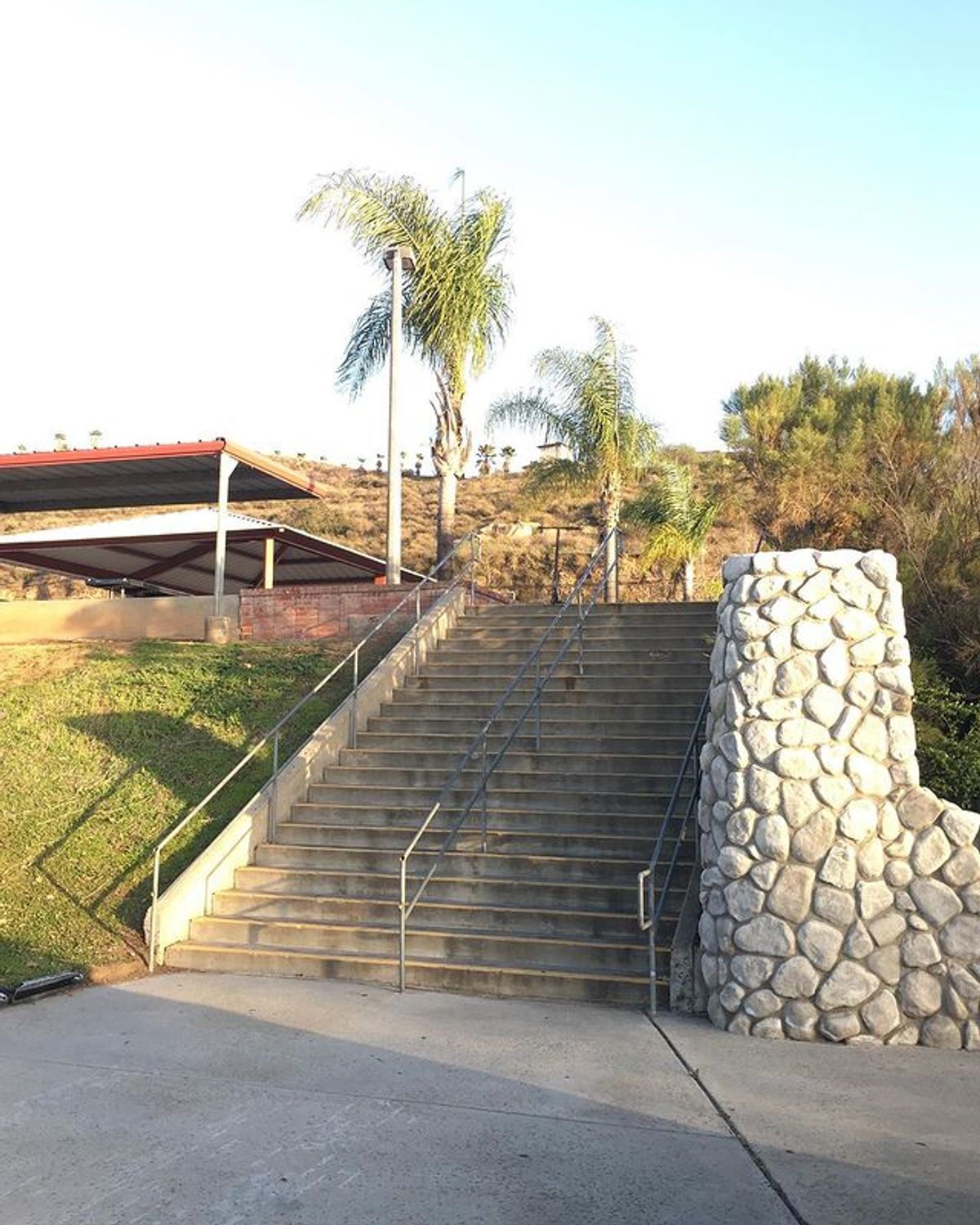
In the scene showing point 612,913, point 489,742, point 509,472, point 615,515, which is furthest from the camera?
point 509,472

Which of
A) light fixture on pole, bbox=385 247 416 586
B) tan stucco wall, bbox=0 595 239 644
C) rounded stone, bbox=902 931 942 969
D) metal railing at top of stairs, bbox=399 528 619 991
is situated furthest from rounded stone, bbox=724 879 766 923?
tan stucco wall, bbox=0 595 239 644

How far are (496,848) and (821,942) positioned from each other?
3264mm

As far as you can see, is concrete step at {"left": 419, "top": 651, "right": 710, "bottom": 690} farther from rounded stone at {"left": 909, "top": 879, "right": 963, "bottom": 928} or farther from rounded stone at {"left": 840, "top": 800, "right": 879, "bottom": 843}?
rounded stone at {"left": 909, "top": 879, "right": 963, "bottom": 928}

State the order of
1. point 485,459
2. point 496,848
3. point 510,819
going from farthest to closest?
1. point 485,459
2. point 510,819
3. point 496,848

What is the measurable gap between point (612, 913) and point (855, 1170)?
3668 mm

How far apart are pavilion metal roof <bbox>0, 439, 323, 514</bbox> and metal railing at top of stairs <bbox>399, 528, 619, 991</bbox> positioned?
626 cm

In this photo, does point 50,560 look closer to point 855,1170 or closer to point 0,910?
point 0,910

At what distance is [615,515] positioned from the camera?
20.2 meters

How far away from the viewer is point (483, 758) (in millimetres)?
10328

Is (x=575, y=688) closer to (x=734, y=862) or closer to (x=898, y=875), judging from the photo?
(x=734, y=862)

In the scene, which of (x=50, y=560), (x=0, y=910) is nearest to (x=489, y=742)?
(x=0, y=910)

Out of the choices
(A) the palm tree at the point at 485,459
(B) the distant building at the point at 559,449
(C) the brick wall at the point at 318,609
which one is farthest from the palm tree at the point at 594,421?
(A) the palm tree at the point at 485,459

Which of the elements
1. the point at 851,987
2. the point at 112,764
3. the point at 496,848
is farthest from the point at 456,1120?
the point at 112,764

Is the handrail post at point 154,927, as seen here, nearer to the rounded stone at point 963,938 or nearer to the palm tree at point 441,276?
the rounded stone at point 963,938
